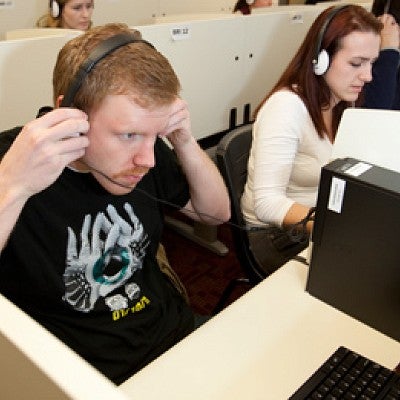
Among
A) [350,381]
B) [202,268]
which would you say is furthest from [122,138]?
[202,268]

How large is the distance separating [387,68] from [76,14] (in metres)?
1.68

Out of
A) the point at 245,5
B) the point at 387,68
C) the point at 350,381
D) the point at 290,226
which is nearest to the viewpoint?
the point at 350,381

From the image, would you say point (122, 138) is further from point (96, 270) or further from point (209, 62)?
point (209, 62)

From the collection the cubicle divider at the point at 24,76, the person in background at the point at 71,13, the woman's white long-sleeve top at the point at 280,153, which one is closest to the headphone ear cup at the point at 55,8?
the person in background at the point at 71,13

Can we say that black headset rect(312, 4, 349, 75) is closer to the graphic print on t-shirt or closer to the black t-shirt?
the black t-shirt

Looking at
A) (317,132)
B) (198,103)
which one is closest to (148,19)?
(198,103)

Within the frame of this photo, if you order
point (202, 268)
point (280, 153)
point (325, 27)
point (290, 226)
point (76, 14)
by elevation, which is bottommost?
point (202, 268)

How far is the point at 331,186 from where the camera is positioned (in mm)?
756

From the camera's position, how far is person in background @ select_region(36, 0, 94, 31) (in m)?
2.62

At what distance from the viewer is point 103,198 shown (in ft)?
3.04

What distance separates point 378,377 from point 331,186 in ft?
0.93

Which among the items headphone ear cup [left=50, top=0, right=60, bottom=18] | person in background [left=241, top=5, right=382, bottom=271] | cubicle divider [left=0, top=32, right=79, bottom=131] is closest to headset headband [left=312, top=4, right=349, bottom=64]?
person in background [left=241, top=5, right=382, bottom=271]

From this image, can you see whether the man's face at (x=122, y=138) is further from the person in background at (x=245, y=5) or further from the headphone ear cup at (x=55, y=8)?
the person in background at (x=245, y=5)

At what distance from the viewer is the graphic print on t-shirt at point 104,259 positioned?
2.95ft
